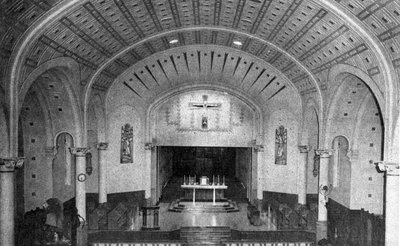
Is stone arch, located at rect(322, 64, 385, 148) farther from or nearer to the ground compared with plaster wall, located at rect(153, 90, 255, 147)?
farther from the ground

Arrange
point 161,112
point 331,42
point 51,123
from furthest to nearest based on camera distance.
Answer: point 161,112
point 51,123
point 331,42

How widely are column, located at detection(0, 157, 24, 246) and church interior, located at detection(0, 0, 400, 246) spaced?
0.10ft

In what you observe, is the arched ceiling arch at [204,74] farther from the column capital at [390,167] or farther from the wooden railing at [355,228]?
the column capital at [390,167]

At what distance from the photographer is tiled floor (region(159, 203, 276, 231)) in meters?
19.4

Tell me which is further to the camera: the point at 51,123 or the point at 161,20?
the point at 51,123

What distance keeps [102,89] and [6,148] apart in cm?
1006

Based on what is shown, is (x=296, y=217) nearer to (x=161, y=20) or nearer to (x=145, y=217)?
(x=145, y=217)

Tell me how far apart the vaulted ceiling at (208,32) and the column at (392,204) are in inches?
115

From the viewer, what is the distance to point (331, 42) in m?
14.1

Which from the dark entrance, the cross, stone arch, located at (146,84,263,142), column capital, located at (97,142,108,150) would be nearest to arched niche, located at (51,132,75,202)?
column capital, located at (97,142,108,150)

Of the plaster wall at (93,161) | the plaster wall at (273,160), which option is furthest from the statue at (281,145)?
the plaster wall at (93,161)

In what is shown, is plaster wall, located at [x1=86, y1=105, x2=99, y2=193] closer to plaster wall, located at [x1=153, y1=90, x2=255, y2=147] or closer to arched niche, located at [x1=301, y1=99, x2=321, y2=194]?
plaster wall, located at [x1=153, y1=90, x2=255, y2=147]

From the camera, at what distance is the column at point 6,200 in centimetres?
1121

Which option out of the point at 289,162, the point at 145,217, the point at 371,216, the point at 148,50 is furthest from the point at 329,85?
the point at 145,217
